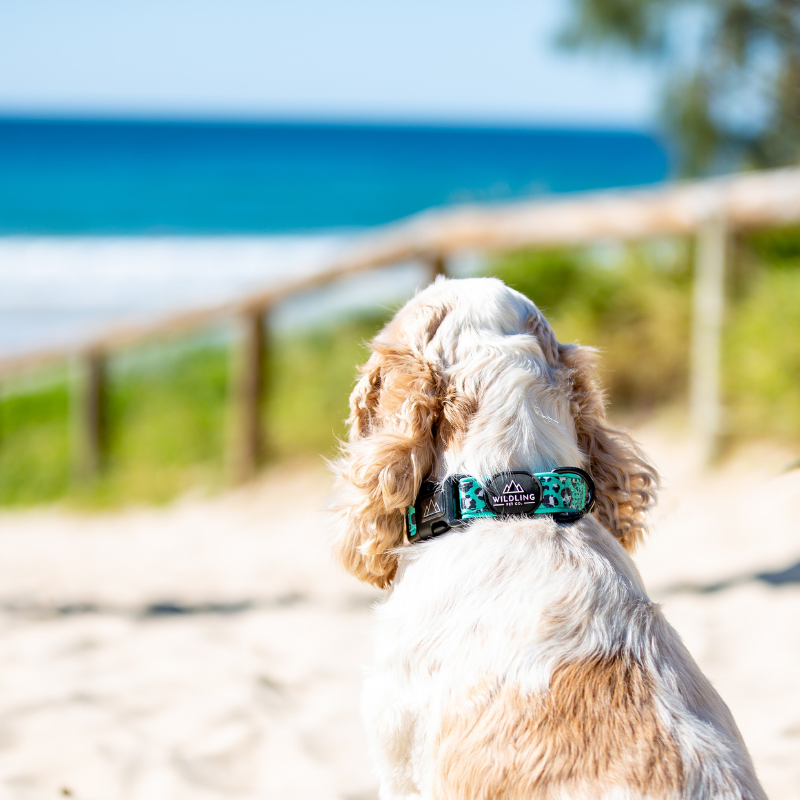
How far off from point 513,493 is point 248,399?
5731 mm

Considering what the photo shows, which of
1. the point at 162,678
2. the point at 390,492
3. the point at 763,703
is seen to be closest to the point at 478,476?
the point at 390,492

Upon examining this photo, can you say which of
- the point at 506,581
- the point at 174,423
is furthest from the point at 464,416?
the point at 174,423

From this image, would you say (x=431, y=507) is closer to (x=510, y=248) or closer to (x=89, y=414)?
(x=510, y=248)

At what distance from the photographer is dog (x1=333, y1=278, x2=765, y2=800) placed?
5.10 ft

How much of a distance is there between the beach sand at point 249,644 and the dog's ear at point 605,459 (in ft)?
2.35

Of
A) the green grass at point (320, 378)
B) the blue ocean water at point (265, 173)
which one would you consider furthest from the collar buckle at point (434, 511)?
the blue ocean water at point (265, 173)

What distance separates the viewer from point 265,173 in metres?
41.2

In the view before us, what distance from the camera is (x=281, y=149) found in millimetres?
55562

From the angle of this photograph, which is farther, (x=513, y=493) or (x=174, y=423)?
(x=174, y=423)

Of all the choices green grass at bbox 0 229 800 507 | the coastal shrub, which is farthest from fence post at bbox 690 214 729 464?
the coastal shrub

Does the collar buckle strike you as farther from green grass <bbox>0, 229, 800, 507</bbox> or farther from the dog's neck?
green grass <bbox>0, 229, 800, 507</bbox>

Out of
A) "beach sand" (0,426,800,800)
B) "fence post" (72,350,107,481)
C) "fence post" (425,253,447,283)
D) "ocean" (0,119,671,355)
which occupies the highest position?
"ocean" (0,119,671,355)

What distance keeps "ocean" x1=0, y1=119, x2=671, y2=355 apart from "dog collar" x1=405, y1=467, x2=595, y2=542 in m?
5.68

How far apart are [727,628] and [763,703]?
2.04 feet
